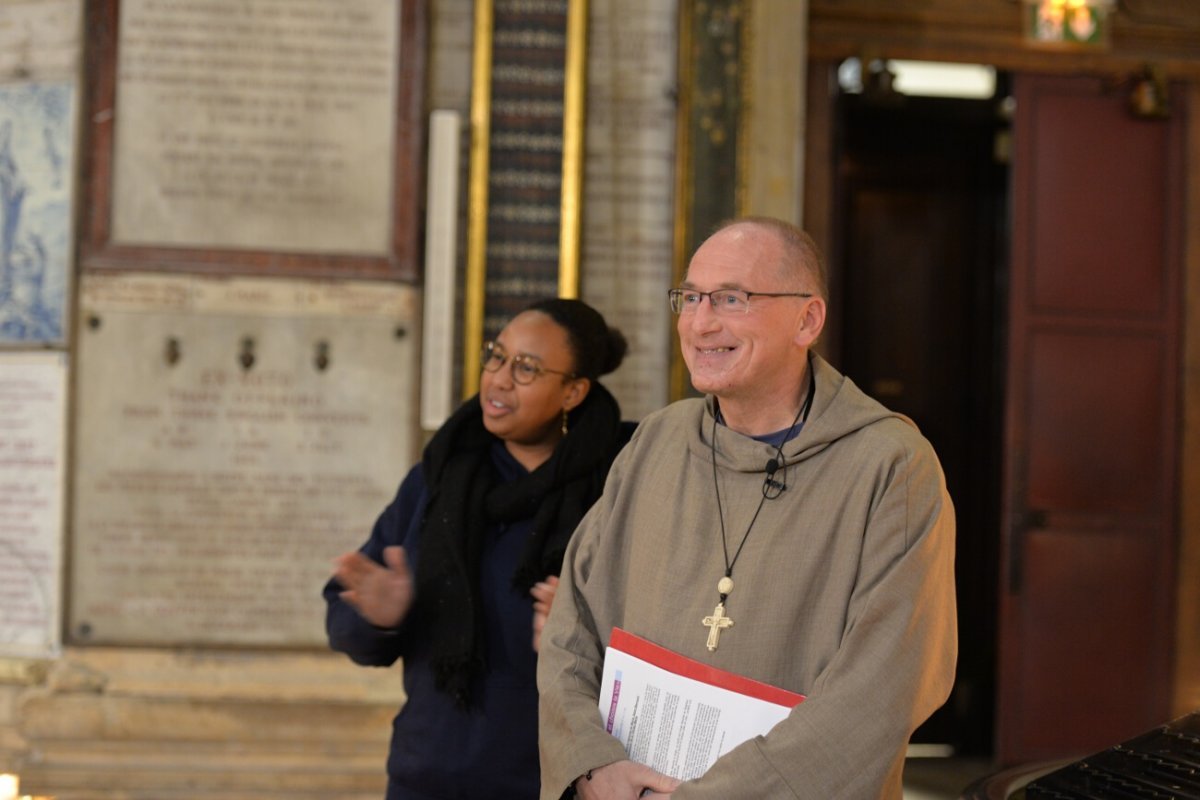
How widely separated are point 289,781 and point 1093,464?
132 inches

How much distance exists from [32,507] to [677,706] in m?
2.99

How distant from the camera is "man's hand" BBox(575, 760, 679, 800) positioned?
2002 mm

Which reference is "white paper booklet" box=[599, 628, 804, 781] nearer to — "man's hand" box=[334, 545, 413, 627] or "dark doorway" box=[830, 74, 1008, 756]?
"man's hand" box=[334, 545, 413, 627]

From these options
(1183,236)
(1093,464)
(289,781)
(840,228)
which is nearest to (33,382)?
(289,781)

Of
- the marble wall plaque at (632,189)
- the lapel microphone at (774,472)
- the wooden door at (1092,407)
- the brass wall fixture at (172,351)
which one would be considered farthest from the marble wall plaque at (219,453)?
the wooden door at (1092,407)

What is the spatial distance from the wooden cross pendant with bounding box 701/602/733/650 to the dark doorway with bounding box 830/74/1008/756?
4.30 m

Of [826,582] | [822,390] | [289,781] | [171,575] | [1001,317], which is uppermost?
[1001,317]

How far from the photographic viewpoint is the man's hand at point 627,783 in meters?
2.00

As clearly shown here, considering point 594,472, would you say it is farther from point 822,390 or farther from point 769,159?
point 769,159

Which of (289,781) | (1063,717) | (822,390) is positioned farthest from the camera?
(1063,717)

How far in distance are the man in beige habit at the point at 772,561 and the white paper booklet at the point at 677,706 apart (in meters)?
0.04

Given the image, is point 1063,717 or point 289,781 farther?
point 1063,717

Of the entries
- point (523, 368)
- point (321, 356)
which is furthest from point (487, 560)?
point (321, 356)

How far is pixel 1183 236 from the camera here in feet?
17.1
